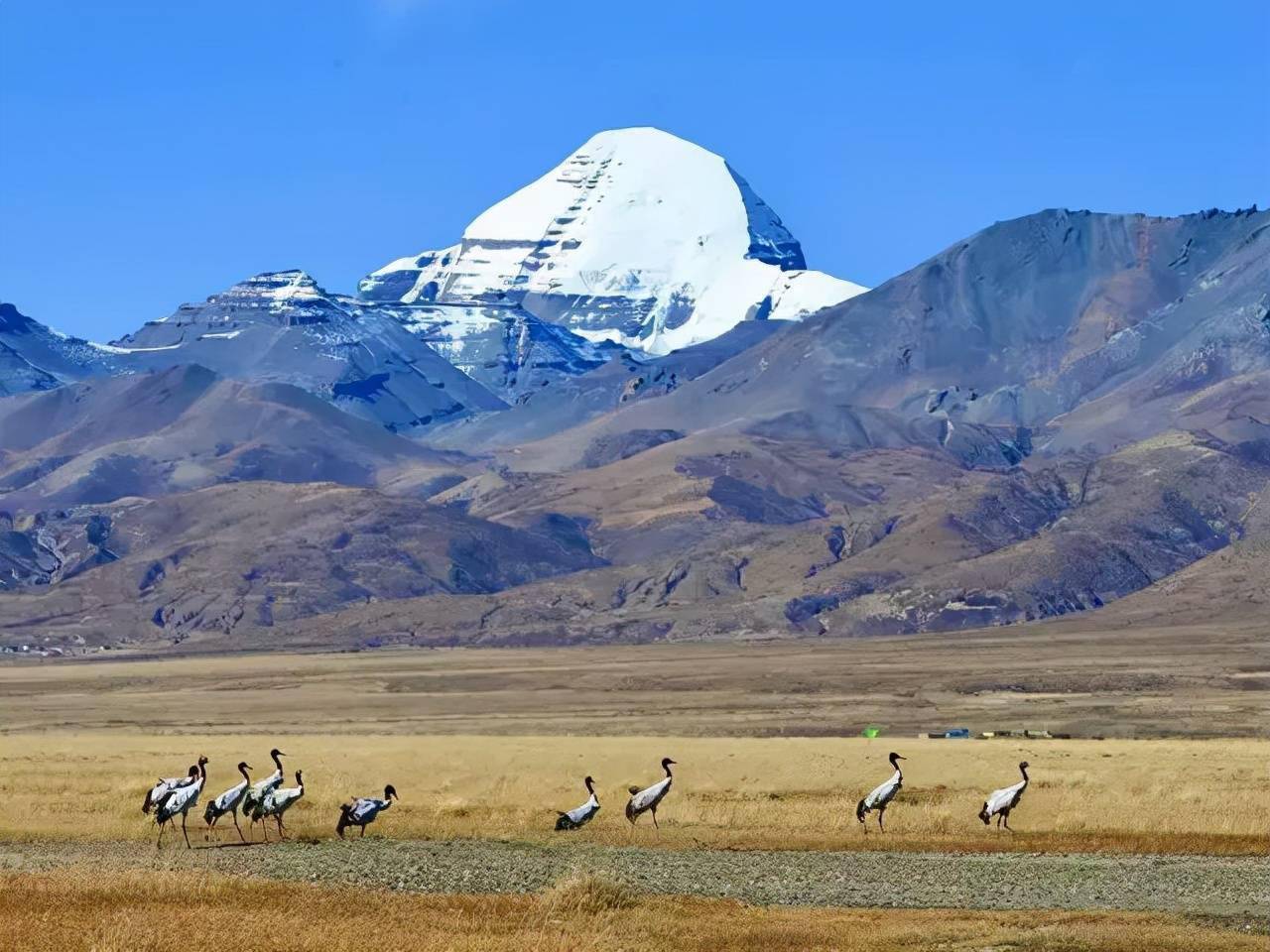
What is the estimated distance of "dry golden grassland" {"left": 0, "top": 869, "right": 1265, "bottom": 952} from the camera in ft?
86.8

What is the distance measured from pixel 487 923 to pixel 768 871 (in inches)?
424

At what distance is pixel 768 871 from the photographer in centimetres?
3862

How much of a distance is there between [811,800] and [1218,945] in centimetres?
2577

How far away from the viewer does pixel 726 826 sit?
47.3 m

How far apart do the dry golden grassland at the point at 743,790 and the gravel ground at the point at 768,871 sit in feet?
6.69

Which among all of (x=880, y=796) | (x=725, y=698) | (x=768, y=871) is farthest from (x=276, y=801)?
(x=725, y=698)

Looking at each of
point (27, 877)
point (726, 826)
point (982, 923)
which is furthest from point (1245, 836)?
point (27, 877)

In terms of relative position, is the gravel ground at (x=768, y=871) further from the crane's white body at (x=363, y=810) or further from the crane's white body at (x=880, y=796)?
the crane's white body at (x=880, y=796)

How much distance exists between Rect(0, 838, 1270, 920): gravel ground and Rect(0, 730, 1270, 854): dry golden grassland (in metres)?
2.04

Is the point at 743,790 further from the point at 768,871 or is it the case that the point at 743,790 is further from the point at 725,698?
the point at 725,698

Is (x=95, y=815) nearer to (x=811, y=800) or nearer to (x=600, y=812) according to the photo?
(x=600, y=812)

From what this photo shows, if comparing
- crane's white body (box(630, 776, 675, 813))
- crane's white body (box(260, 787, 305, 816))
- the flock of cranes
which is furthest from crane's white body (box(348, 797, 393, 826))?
crane's white body (box(630, 776, 675, 813))

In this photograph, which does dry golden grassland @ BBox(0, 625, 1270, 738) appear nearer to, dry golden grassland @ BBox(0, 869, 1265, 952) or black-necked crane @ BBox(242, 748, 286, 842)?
black-necked crane @ BBox(242, 748, 286, 842)

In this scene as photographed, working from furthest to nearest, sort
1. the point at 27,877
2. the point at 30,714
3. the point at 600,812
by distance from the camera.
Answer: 1. the point at 30,714
2. the point at 600,812
3. the point at 27,877
